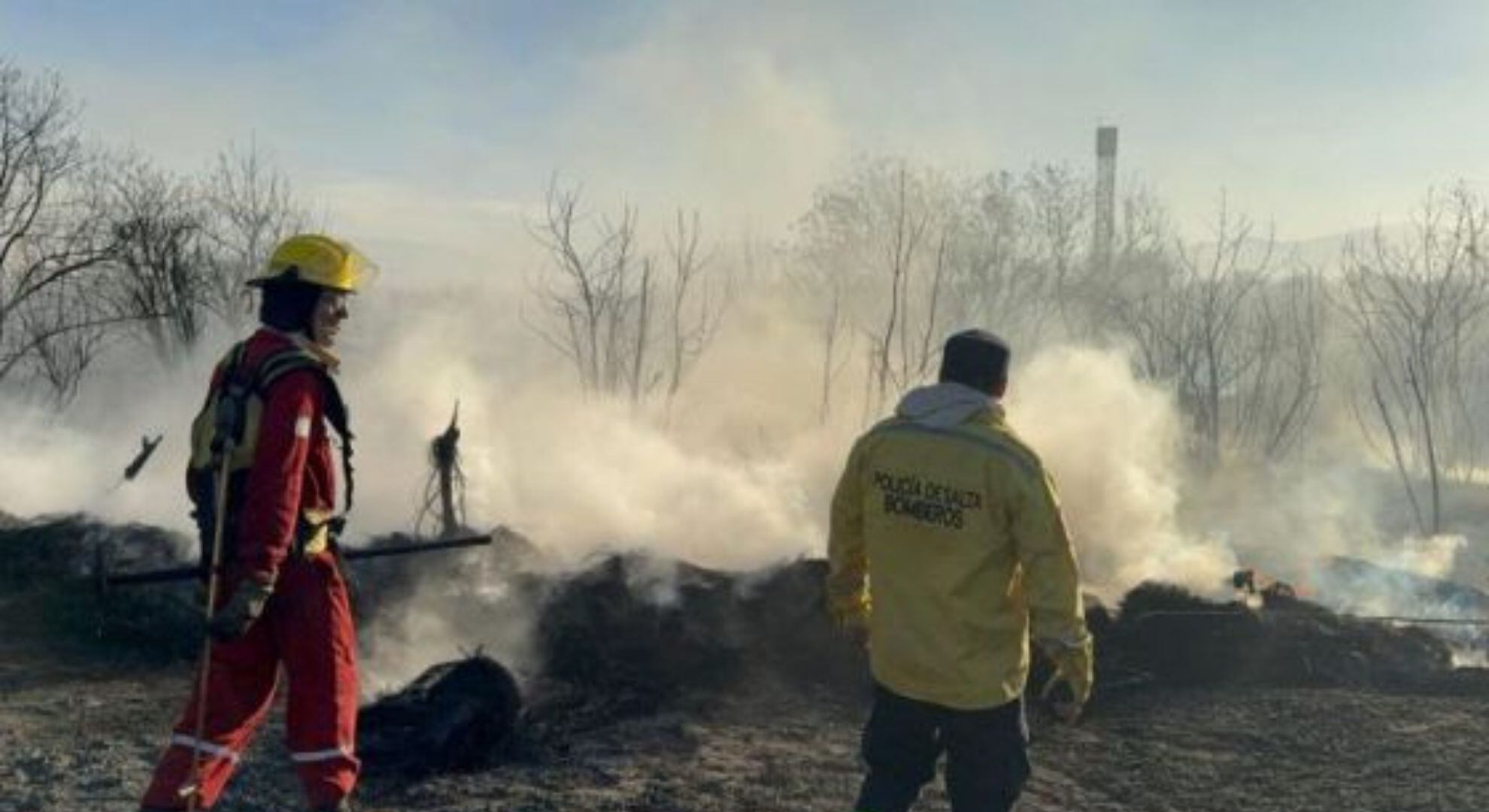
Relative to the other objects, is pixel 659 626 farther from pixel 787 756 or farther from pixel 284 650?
pixel 284 650

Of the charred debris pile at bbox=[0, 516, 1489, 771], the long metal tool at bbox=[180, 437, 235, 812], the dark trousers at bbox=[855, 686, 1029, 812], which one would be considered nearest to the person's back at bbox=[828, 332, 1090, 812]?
the dark trousers at bbox=[855, 686, 1029, 812]

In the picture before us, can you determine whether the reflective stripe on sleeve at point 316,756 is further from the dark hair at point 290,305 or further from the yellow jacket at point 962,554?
the yellow jacket at point 962,554

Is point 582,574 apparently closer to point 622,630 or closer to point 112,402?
point 622,630

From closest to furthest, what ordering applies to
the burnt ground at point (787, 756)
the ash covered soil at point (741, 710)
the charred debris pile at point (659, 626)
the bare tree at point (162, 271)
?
the burnt ground at point (787, 756) < the ash covered soil at point (741, 710) < the charred debris pile at point (659, 626) < the bare tree at point (162, 271)

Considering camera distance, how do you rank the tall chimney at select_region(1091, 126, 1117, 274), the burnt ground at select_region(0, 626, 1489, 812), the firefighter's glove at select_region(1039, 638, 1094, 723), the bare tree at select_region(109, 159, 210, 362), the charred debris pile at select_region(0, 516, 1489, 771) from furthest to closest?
the tall chimney at select_region(1091, 126, 1117, 274), the bare tree at select_region(109, 159, 210, 362), the charred debris pile at select_region(0, 516, 1489, 771), the burnt ground at select_region(0, 626, 1489, 812), the firefighter's glove at select_region(1039, 638, 1094, 723)

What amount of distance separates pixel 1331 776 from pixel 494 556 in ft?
20.7

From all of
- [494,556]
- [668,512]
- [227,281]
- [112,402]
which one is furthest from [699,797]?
[227,281]

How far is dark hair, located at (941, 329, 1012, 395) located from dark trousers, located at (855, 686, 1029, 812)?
3.43 feet

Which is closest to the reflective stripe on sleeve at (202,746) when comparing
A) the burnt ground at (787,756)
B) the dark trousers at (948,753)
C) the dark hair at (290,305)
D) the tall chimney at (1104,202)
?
the dark hair at (290,305)

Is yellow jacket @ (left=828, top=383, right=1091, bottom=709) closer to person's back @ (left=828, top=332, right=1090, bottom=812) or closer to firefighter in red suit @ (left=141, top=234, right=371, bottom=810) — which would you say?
person's back @ (left=828, top=332, right=1090, bottom=812)

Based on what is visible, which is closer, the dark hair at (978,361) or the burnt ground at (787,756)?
the dark hair at (978,361)

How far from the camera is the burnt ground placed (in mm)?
5727

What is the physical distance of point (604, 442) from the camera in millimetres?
14984

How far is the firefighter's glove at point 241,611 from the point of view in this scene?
3.54 metres
